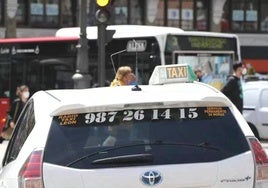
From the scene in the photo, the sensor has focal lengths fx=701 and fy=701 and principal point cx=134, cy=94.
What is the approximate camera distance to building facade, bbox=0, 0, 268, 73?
3291 cm

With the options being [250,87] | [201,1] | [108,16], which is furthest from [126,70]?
[201,1]

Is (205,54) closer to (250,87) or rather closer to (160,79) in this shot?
(250,87)

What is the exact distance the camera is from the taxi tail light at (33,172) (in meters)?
4.17

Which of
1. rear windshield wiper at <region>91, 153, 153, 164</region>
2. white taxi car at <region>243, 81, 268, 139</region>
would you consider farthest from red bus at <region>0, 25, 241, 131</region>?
rear windshield wiper at <region>91, 153, 153, 164</region>

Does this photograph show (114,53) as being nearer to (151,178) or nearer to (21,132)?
(21,132)

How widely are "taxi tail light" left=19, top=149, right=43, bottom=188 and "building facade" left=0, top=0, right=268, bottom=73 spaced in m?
28.4

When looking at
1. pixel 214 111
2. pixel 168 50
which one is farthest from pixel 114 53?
pixel 214 111

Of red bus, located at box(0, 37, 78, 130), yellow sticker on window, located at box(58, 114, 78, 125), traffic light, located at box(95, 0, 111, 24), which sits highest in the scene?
traffic light, located at box(95, 0, 111, 24)

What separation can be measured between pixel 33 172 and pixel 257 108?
44.7ft

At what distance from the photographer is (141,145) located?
4.24 m

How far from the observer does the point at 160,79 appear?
18.6ft

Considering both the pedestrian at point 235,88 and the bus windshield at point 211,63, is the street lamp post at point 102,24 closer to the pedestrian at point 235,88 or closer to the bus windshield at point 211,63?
the pedestrian at point 235,88

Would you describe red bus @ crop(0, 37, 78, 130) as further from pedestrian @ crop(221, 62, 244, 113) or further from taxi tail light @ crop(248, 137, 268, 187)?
taxi tail light @ crop(248, 137, 268, 187)

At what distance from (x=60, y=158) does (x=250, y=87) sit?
13.9m
